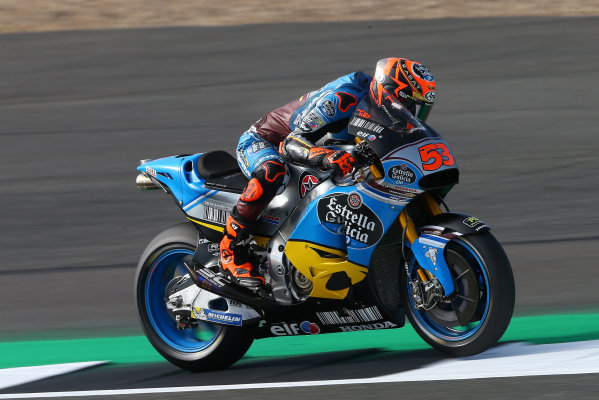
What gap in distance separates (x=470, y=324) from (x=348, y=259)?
0.72 m

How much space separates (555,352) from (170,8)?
15277mm

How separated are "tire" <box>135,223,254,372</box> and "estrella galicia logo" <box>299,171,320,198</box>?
33.2 inches

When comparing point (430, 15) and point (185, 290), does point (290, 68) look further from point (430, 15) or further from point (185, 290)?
point (185, 290)

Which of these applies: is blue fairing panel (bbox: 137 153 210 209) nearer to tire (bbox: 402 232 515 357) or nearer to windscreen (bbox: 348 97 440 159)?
windscreen (bbox: 348 97 440 159)

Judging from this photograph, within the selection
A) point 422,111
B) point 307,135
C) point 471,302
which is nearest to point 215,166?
point 307,135

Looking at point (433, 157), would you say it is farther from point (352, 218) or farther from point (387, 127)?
point (352, 218)

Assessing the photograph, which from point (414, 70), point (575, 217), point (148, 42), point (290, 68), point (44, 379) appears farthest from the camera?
point (148, 42)

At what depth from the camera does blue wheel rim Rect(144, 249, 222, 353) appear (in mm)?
6539

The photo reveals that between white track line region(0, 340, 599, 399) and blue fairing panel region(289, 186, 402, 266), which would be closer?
white track line region(0, 340, 599, 399)

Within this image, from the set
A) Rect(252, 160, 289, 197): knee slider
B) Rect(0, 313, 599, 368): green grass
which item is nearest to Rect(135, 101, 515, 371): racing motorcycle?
Rect(252, 160, 289, 197): knee slider

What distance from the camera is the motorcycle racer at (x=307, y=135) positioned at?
568cm

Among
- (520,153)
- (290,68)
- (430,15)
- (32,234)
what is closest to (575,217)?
(520,153)

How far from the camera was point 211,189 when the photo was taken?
6.45 meters

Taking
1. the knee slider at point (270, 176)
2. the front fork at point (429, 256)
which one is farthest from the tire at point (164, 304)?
the front fork at point (429, 256)
